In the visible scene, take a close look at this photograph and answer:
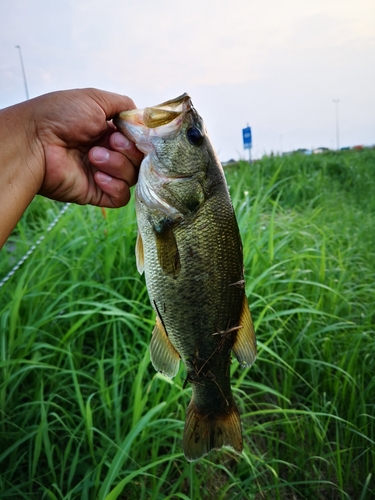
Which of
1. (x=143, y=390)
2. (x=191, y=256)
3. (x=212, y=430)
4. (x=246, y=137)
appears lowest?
(x=143, y=390)

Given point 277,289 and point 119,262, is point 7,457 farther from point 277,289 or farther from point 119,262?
point 277,289

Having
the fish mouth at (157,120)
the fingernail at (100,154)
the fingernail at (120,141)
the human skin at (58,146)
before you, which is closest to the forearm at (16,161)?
the human skin at (58,146)

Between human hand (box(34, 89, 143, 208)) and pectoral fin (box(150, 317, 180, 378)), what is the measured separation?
0.59m

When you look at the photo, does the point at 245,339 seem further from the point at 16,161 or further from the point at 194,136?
the point at 16,161

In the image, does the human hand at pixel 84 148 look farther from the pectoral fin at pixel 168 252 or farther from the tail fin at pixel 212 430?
the tail fin at pixel 212 430

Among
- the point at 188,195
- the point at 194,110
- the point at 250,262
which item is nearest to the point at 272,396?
the point at 250,262

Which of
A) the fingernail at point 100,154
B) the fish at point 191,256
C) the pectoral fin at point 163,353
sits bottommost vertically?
the pectoral fin at point 163,353

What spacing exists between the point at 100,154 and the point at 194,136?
400 mm

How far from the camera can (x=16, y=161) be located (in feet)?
5.48

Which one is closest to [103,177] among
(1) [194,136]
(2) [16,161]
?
(2) [16,161]

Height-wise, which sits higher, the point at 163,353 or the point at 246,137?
the point at 246,137

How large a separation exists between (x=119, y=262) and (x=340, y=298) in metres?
1.59

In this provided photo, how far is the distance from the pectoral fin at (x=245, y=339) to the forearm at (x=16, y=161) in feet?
2.98

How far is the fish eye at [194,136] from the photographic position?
4.82 ft
